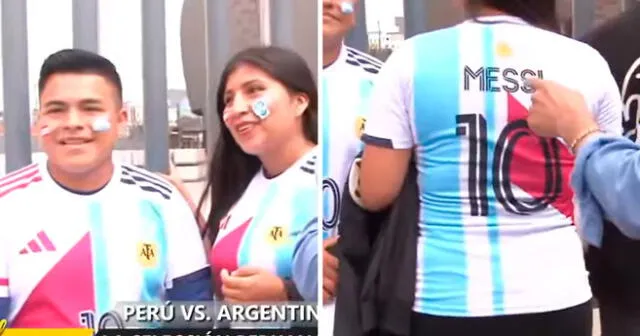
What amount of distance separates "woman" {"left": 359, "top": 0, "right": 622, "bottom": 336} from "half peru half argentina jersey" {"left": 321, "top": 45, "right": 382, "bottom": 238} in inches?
1.7

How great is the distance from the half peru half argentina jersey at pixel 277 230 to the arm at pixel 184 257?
0.03m

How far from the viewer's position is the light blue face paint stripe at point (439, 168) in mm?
1547

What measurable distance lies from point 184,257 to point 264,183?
20 cm

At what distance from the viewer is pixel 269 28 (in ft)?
5.07

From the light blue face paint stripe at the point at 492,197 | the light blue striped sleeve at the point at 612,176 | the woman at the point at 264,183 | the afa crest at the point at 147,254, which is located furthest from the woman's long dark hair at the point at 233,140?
the light blue striped sleeve at the point at 612,176

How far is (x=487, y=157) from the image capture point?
1564mm

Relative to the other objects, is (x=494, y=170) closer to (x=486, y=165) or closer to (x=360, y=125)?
(x=486, y=165)

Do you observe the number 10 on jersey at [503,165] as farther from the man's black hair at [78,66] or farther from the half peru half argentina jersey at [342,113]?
the man's black hair at [78,66]

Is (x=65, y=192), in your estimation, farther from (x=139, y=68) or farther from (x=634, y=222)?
(x=634, y=222)

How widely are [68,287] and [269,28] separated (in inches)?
23.2

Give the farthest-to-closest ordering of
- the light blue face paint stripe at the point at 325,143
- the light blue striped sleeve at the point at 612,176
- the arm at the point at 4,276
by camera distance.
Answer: the light blue face paint stripe at the point at 325,143 → the arm at the point at 4,276 → the light blue striped sleeve at the point at 612,176
